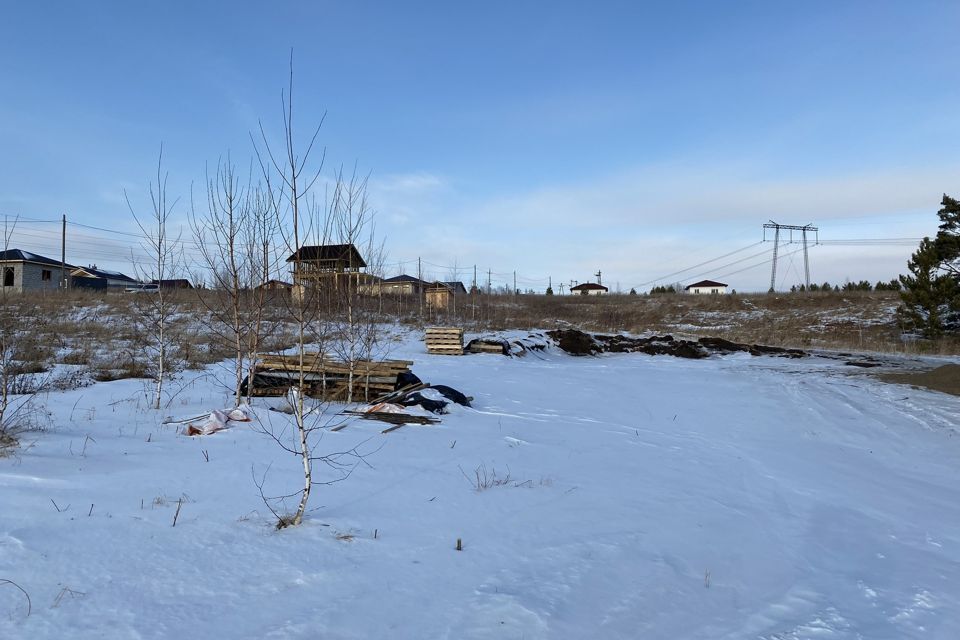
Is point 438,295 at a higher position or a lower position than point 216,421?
higher

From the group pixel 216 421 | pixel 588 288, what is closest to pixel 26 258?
pixel 216 421

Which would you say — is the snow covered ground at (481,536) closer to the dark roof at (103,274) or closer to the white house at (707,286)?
the dark roof at (103,274)

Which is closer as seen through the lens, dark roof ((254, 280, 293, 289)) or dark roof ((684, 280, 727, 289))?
dark roof ((254, 280, 293, 289))

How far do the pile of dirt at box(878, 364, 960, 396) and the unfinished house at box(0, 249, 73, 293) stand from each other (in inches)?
1804

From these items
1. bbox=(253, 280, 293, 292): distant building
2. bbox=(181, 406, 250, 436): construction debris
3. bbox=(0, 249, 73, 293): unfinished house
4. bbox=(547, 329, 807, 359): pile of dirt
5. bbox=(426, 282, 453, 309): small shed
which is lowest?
bbox=(181, 406, 250, 436): construction debris

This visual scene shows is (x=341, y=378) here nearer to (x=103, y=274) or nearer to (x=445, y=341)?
(x=445, y=341)

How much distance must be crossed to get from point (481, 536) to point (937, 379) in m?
14.1

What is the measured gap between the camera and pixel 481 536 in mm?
3553

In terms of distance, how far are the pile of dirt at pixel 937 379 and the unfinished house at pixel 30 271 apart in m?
45.8

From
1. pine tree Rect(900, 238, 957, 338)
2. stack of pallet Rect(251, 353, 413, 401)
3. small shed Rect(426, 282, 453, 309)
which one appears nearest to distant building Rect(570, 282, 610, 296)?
small shed Rect(426, 282, 453, 309)

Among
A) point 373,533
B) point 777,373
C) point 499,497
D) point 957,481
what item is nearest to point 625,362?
point 777,373

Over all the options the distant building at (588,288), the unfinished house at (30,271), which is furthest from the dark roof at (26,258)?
the distant building at (588,288)

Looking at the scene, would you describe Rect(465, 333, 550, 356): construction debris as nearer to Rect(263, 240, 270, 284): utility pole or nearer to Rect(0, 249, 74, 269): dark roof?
Rect(263, 240, 270, 284): utility pole

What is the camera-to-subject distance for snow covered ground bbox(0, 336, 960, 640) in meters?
2.54
